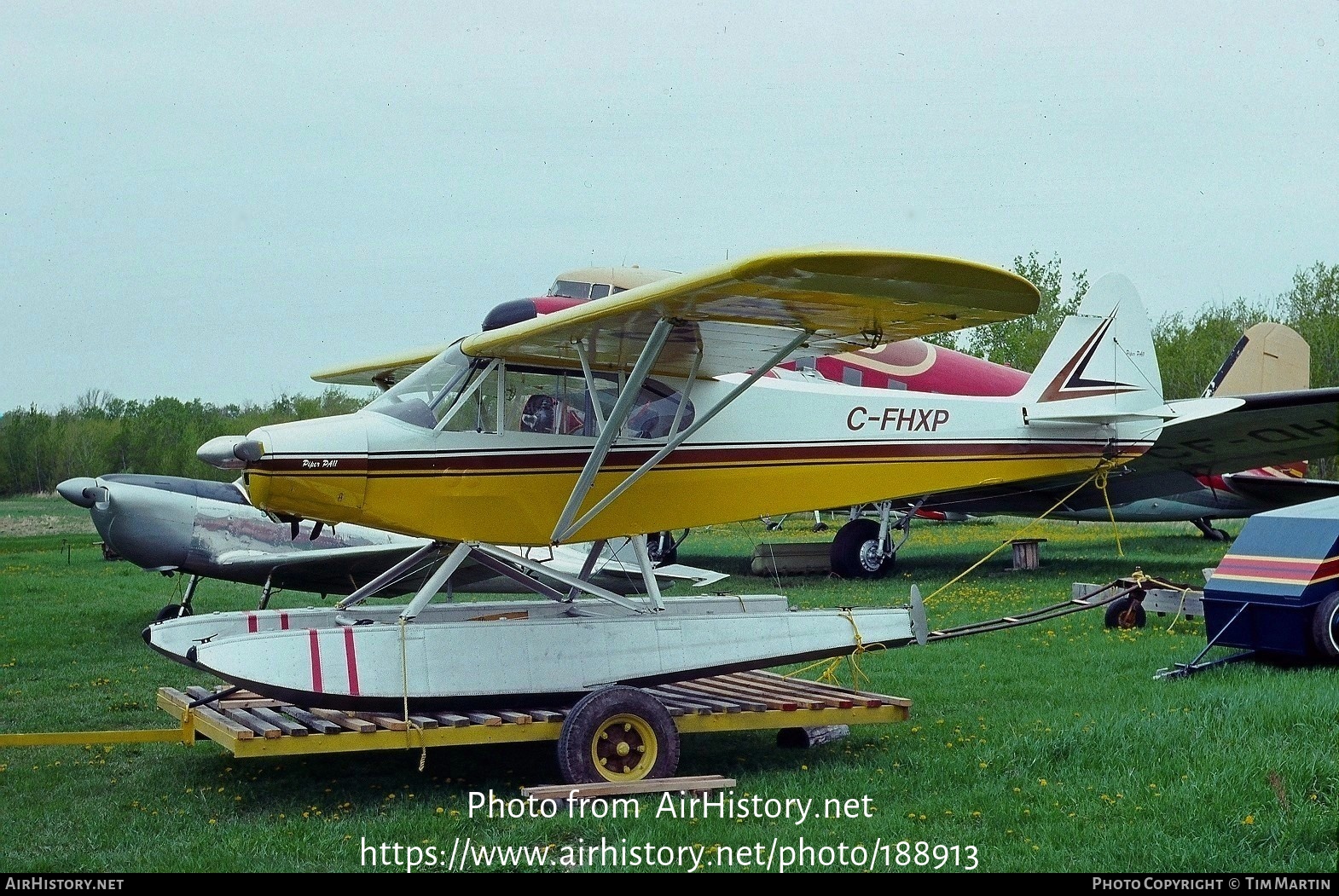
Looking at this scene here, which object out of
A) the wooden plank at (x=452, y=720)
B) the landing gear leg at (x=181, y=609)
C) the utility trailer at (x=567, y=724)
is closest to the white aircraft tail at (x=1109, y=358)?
the utility trailer at (x=567, y=724)

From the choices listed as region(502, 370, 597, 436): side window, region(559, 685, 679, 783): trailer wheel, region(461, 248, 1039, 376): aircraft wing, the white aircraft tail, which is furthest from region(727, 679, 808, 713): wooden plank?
the white aircraft tail

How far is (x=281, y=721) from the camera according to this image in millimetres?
6457

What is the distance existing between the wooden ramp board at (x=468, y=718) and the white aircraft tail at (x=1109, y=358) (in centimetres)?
659

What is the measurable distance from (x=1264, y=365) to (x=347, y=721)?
734 inches

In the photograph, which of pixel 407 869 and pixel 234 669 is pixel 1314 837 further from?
pixel 234 669

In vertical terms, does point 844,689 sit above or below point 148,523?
below

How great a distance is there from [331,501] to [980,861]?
396 cm

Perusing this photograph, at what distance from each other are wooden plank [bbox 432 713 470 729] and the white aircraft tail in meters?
8.36

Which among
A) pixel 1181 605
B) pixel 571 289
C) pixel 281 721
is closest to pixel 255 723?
pixel 281 721

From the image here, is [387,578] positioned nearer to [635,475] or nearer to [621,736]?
[635,475]

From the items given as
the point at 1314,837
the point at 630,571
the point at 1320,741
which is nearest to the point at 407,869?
the point at 1314,837

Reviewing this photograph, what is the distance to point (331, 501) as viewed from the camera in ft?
22.2

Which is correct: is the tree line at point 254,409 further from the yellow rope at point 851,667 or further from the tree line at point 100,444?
the yellow rope at point 851,667

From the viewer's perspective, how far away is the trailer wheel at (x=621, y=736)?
618cm
